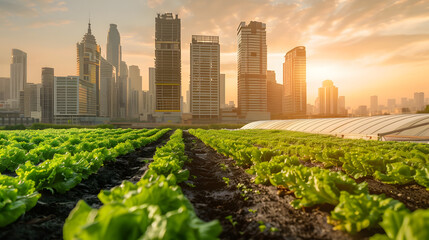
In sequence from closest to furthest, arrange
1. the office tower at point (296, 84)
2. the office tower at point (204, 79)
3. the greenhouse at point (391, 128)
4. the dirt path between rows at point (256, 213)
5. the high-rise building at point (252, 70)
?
the dirt path between rows at point (256, 213)
the greenhouse at point (391, 128)
the office tower at point (204, 79)
the high-rise building at point (252, 70)
the office tower at point (296, 84)

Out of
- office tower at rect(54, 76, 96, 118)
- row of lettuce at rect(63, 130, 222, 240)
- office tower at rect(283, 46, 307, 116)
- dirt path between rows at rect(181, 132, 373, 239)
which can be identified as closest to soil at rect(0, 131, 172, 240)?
row of lettuce at rect(63, 130, 222, 240)

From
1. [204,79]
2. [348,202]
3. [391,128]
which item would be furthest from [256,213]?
[204,79]

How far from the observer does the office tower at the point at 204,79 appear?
130 meters

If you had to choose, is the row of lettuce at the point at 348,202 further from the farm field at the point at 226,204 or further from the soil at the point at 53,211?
the soil at the point at 53,211

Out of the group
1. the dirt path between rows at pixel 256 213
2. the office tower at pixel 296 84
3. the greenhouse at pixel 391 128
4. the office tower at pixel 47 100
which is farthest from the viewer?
the office tower at pixel 296 84

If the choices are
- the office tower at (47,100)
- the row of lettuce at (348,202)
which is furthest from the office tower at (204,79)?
the row of lettuce at (348,202)

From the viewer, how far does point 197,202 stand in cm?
484

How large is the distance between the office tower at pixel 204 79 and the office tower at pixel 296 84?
7286 cm

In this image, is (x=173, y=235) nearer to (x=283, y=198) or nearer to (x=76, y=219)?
(x=76, y=219)

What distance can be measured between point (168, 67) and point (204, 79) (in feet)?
70.7

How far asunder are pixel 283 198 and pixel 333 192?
1158 millimetres

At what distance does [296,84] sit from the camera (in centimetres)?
18362

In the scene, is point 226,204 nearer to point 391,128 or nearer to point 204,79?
point 391,128

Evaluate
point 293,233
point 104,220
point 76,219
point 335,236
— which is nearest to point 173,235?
point 104,220
